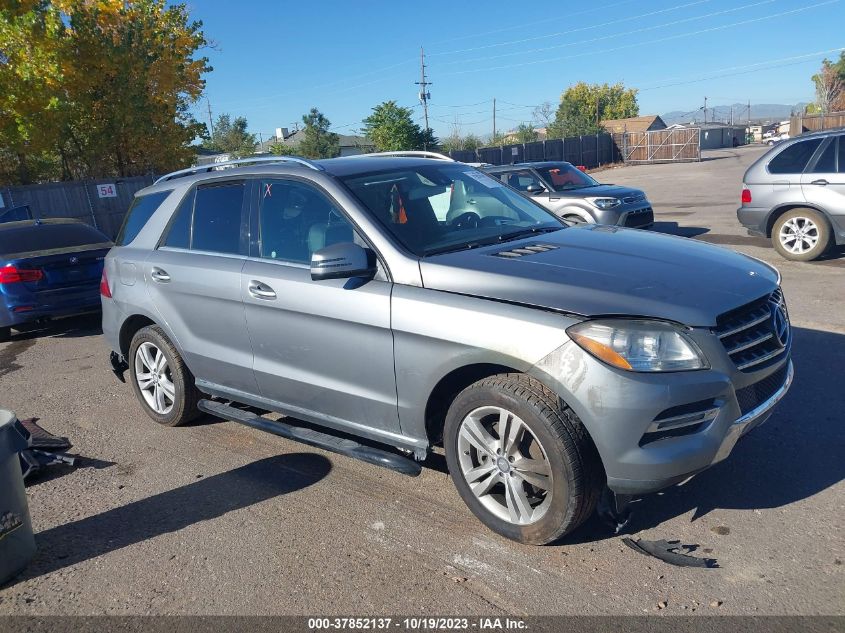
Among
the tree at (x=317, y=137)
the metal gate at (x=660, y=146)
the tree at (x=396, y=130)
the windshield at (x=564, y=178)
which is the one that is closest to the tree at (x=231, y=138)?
the tree at (x=317, y=137)

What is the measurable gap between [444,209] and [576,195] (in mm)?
8546

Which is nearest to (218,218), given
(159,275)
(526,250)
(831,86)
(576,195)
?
(159,275)

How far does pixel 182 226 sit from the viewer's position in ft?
17.1

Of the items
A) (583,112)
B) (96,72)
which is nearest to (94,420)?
(96,72)

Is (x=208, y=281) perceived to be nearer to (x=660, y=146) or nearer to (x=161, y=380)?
(x=161, y=380)

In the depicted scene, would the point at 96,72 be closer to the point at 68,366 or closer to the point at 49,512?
the point at 68,366

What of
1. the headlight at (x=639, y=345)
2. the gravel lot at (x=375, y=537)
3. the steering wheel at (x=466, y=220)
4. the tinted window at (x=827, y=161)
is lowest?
the gravel lot at (x=375, y=537)

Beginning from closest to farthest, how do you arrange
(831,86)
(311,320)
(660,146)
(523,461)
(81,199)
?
(523,461) < (311,320) < (81,199) < (660,146) < (831,86)

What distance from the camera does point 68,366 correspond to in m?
7.68

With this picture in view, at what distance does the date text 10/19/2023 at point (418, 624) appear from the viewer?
2963 millimetres

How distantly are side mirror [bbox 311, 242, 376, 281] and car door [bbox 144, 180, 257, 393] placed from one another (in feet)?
3.12

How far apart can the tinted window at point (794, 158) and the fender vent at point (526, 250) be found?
7311 millimetres

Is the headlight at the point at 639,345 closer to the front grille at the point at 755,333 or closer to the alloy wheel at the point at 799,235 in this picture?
the front grille at the point at 755,333

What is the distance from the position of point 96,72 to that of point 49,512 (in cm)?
2302
